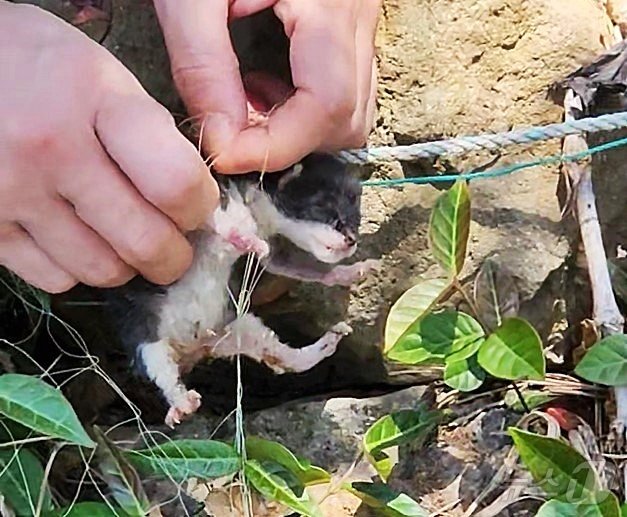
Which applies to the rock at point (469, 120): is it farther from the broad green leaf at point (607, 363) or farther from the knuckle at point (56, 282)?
the knuckle at point (56, 282)

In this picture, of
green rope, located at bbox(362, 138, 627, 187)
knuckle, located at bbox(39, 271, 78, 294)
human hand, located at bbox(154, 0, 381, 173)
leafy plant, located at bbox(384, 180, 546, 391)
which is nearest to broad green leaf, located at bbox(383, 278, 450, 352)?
leafy plant, located at bbox(384, 180, 546, 391)

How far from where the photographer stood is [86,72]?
0.93 m

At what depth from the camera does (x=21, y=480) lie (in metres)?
1.06

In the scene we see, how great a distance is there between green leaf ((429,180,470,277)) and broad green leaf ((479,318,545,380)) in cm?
8

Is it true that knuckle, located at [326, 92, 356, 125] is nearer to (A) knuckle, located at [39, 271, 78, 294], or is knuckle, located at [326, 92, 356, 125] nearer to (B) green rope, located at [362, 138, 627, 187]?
(B) green rope, located at [362, 138, 627, 187]

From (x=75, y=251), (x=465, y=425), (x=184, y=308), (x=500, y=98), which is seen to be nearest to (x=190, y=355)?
(x=184, y=308)

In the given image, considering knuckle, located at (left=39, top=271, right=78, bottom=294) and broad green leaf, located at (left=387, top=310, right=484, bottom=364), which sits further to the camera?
broad green leaf, located at (left=387, top=310, right=484, bottom=364)

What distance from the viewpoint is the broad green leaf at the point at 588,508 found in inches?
41.1

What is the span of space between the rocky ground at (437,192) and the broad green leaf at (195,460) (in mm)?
154

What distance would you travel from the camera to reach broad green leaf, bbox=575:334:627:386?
113 centimetres

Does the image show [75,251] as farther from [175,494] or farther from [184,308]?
[175,494]

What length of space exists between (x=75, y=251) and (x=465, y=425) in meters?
0.51

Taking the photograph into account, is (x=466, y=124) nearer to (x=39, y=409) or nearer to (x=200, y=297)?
(x=200, y=297)

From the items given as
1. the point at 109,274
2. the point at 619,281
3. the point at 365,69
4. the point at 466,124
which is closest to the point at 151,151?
the point at 109,274
